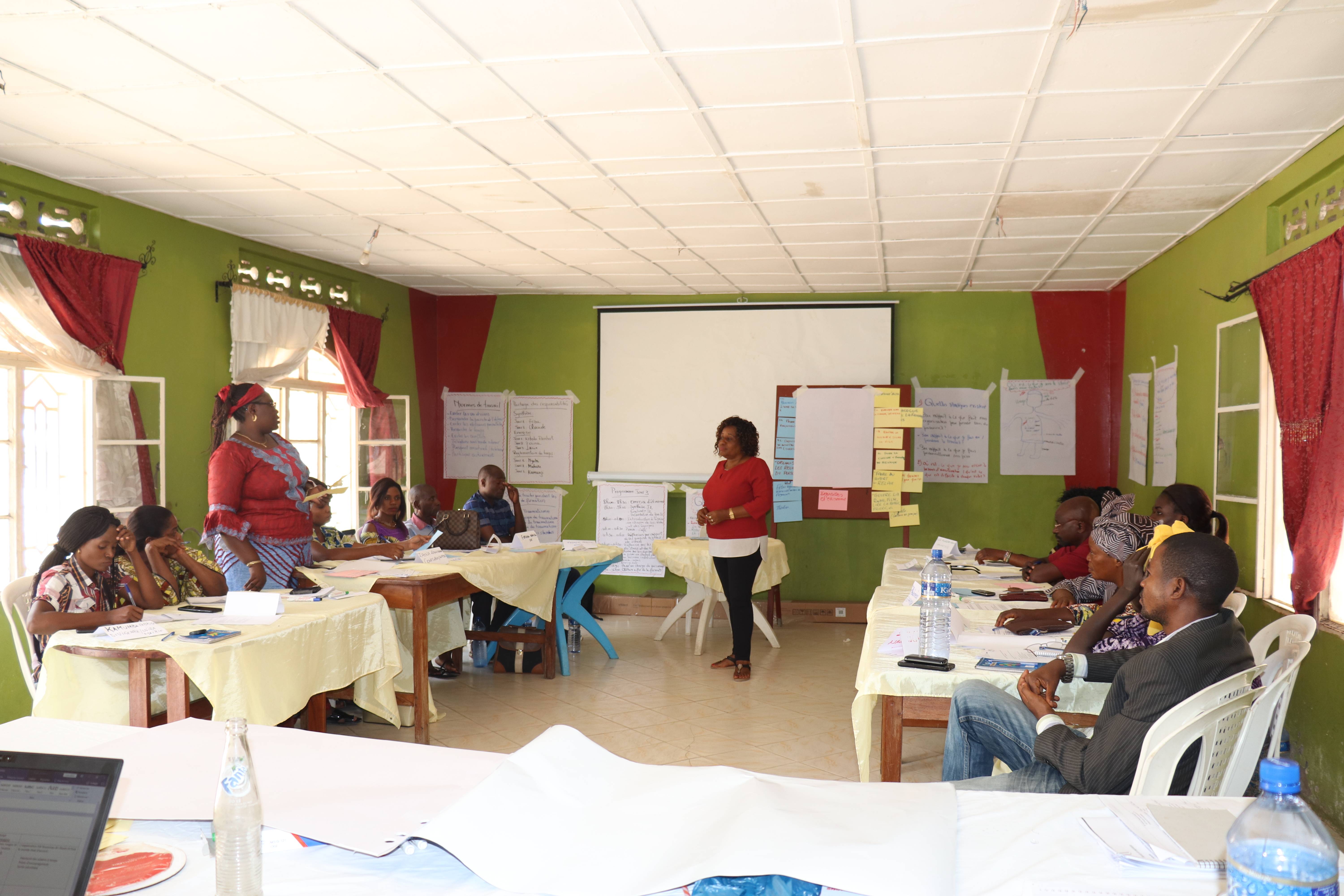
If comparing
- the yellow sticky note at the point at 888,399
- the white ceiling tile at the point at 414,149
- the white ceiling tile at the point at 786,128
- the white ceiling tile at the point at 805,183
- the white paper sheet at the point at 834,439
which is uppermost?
the white ceiling tile at the point at 414,149

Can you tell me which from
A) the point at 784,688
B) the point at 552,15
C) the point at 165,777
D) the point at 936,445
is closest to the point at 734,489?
the point at 784,688

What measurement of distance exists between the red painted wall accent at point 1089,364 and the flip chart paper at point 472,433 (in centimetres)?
463

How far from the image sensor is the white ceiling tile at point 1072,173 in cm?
389

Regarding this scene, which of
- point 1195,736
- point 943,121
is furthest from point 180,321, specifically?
point 1195,736

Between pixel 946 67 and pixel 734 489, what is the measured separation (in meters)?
3.17

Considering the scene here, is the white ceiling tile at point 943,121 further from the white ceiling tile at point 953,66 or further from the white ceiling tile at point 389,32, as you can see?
the white ceiling tile at point 389,32

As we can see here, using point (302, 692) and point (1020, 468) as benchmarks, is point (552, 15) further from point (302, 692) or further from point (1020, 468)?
point (1020, 468)

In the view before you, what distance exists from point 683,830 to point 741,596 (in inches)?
176

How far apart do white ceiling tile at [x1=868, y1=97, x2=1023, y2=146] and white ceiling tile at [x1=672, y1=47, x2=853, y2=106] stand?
0.25 metres

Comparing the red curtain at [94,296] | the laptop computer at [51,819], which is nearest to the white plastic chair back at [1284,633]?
the laptop computer at [51,819]

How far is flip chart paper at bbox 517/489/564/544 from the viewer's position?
26.4 feet

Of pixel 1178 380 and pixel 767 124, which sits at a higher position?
pixel 767 124

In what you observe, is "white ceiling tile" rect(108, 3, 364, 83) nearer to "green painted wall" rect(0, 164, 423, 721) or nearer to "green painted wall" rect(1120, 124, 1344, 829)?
"green painted wall" rect(0, 164, 423, 721)

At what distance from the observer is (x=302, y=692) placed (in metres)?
3.29
